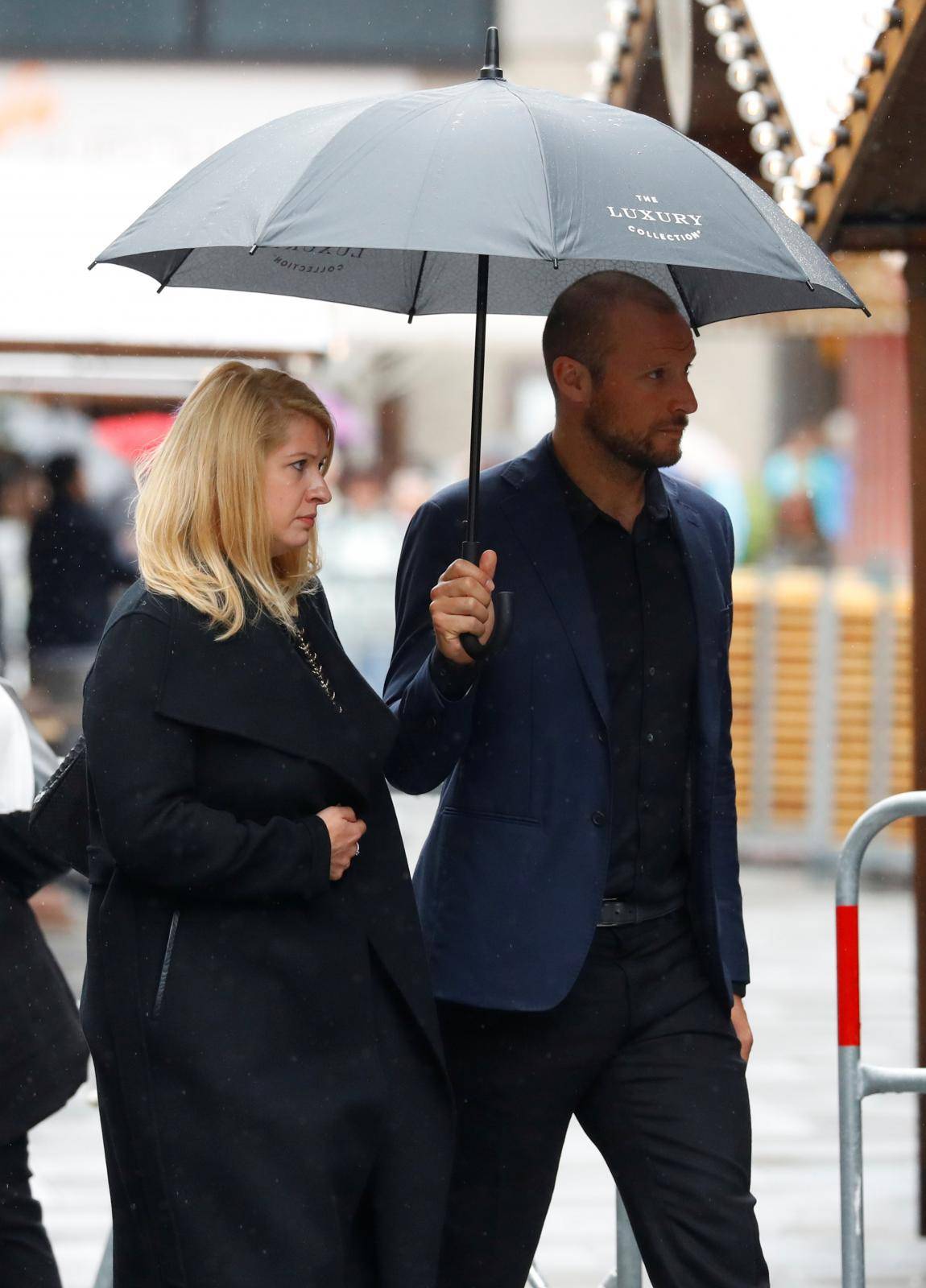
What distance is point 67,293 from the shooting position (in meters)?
7.36

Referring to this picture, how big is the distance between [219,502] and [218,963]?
0.66 meters

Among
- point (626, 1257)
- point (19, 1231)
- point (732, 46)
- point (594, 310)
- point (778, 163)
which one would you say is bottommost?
point (626, 1257)

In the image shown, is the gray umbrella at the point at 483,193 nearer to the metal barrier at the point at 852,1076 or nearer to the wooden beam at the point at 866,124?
the wooden beam at the point at 866,124

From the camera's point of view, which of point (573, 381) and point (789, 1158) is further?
point (789, 1158)

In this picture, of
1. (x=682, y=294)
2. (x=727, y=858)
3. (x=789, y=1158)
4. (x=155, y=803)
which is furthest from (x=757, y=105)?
(x=789, y=1158)

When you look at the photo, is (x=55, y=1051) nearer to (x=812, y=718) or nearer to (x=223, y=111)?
(x=812, y=718)

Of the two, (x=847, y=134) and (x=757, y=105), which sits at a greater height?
(x=757, y=105)

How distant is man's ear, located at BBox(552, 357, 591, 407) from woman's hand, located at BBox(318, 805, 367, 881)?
0.81 m

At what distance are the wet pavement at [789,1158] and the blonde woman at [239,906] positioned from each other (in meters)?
2.10

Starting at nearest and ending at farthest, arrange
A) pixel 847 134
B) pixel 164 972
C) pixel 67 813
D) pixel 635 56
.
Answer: pixel 164 972 < pixel 67 813 < pixel 847 134 < pixel 635 56

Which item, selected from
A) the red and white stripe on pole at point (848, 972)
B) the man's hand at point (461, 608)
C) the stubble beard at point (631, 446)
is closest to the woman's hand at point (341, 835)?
the man's hand at point (461, 608)

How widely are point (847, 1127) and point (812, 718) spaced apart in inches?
305

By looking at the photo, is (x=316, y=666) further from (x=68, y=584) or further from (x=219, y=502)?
(x=68, y=584)

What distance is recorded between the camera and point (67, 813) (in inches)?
120
